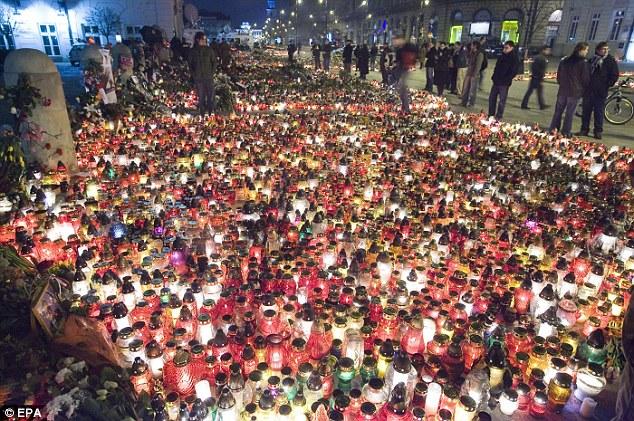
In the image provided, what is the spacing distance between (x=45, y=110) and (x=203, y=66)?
5.08 metres

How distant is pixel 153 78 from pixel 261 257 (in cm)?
1328

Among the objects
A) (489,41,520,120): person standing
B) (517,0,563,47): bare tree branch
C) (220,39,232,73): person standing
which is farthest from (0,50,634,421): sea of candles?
(517,0,563,47): bare tree branch

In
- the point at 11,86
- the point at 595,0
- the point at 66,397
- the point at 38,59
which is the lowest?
the point at 66,397

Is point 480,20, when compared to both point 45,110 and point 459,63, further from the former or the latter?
point 45,110

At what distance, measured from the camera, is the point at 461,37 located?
43062 mm

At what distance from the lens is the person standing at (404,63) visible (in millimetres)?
11430

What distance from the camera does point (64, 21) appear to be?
94.3 ft

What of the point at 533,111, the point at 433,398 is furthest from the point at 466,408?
the point at 533,111

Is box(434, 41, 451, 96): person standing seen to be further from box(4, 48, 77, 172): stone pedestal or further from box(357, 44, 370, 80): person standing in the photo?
box(4, 48, 77, 172): stone pedestal

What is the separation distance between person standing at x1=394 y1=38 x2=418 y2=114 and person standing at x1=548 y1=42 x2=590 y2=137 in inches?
147

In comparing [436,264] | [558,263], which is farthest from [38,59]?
[558,263]

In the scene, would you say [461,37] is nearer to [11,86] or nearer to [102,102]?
[102,102]

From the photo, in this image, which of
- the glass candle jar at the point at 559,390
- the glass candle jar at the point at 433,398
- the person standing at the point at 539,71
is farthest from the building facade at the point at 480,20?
the glass candle jar at the point at 433,398

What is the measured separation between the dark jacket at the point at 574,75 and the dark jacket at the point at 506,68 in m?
1.77
